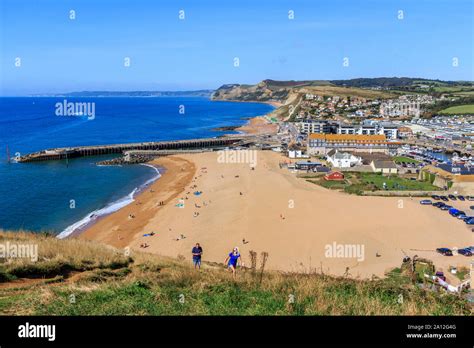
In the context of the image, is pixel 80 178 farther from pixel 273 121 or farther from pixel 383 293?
pixel 273 121

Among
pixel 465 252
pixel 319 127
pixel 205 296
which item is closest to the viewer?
pixel 205 296

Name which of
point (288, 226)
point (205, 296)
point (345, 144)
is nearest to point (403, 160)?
point (345, 144)

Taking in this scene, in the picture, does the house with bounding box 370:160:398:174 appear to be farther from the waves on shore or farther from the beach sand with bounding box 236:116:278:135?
the beach sand with bounding box 236:116:278:135

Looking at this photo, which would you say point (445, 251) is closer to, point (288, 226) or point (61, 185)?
point (288, 226)

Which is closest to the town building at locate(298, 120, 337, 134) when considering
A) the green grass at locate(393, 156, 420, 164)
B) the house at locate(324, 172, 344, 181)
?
the green grass at locate(393, 156, 420, 164)

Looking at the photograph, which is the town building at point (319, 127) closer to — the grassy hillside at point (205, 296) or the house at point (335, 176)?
the house at point (335, 176)
